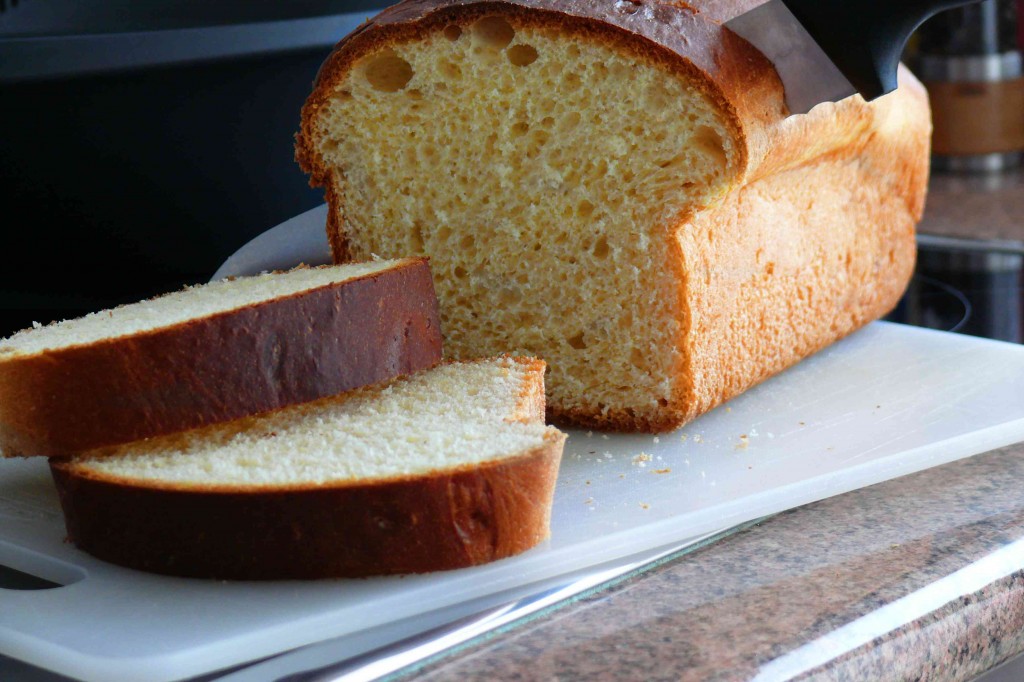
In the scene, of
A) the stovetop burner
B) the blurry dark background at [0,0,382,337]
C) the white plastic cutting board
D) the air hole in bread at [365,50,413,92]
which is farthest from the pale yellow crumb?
the stovetop burner

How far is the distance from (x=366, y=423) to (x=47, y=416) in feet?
1.36

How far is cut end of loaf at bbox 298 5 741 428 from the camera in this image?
6.24 feet

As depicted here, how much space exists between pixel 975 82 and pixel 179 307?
10.4 feet

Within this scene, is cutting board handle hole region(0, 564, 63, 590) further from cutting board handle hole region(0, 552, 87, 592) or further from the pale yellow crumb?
the pale yellow crumb

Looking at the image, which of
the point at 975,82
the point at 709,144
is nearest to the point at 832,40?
the point at 709,144

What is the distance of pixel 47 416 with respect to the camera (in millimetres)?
1584

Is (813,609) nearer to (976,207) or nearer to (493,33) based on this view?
(493,33)

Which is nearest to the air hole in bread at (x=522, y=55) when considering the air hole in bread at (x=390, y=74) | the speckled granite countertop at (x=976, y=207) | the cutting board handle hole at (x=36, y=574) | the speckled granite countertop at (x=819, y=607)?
the air hole in bread at (x=390, y=74)

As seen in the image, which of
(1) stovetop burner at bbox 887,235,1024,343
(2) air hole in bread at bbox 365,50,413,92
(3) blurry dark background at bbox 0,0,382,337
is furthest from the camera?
(1) stovetop burner at bbox 887,235,1024,343

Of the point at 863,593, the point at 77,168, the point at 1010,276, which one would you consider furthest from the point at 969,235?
the point at 77,168

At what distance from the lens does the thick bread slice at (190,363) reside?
5.17ft

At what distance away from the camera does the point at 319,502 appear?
1449 millimetres

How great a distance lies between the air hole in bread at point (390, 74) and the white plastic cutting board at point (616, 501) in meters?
0.67

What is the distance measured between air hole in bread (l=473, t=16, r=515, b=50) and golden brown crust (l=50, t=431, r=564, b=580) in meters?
0.73
